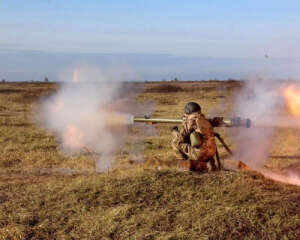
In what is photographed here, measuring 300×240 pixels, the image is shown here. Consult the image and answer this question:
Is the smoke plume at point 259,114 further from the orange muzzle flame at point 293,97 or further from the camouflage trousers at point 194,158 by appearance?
the camouflage trousers at point 194,158

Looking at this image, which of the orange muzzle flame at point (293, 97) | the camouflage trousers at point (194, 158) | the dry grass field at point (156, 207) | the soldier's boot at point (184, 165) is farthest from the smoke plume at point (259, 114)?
the dry grass field at point (156, 207)

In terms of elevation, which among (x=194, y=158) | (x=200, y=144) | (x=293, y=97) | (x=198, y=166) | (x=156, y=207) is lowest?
(x=156, y=207)

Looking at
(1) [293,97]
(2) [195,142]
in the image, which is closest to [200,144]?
(2) [195,142]

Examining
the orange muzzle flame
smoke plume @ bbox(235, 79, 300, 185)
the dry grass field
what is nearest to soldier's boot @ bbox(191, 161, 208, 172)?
the dry grass field

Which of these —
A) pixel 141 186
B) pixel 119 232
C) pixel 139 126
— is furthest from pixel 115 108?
pixel 119 232

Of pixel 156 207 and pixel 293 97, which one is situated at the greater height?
pixel 293 97

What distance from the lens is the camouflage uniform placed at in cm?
704

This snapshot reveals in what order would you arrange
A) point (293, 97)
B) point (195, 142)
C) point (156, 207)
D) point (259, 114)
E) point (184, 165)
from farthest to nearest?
point (259, 114), point (293, 97), point (184, 165), point (195, 142), point (156, 207)

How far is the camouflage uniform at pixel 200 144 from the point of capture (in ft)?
23.1

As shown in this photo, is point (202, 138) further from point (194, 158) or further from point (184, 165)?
point (184, 165)

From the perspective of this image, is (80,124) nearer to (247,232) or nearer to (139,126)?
(139,126)

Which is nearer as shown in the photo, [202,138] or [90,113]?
[202,138]

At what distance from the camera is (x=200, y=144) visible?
7.02 metres

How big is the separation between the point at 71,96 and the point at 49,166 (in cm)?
268
